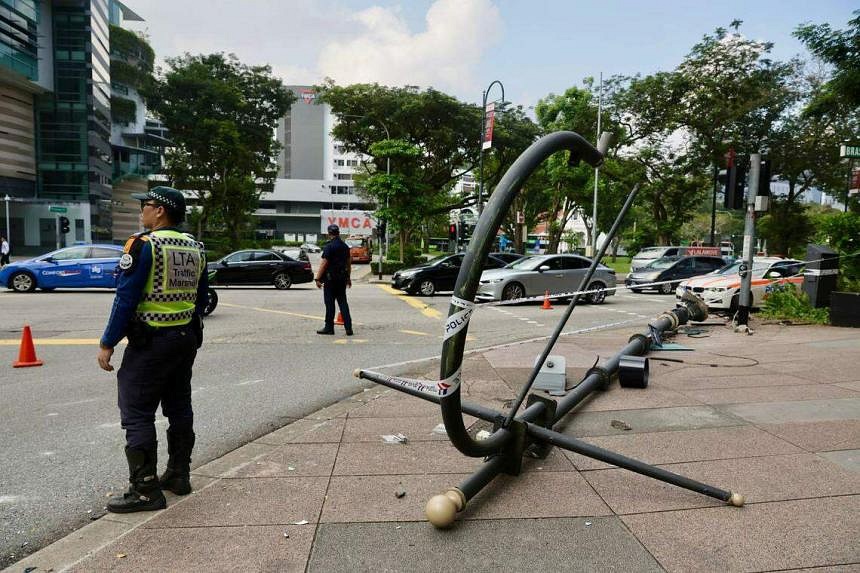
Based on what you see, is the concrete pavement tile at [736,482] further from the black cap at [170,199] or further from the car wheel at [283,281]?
the car wheel at [283,281]

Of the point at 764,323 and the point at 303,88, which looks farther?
the point at 303,88

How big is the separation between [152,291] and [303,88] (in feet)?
425

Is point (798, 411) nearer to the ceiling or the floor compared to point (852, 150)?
nearer to the floor

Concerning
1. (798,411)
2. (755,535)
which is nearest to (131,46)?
(798,411)

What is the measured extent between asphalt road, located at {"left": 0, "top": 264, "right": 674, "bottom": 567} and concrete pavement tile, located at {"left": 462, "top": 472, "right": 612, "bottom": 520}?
86.9 inches

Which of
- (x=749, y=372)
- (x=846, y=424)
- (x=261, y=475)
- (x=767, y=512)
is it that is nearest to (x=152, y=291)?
(x=261, y=475)

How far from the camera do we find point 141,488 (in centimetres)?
352

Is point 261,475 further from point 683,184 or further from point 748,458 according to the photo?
point 683,184

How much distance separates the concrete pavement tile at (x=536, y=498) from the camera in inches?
134

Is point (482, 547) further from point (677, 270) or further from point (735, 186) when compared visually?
point (677, 270)

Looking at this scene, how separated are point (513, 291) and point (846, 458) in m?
13.5

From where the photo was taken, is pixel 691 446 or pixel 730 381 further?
pixel 730 381

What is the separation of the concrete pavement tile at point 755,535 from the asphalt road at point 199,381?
312 centimetres

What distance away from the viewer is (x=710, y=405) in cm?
560
